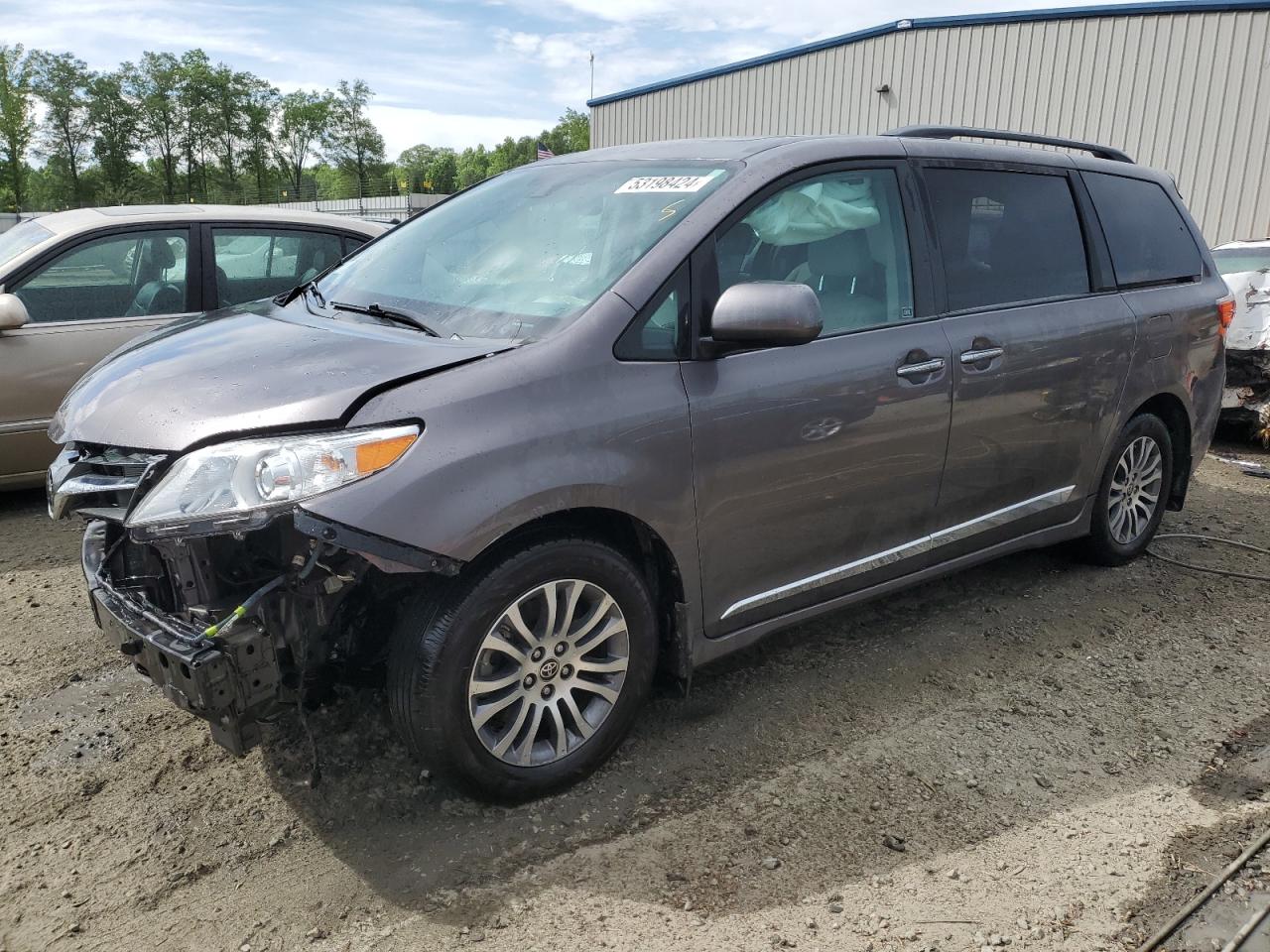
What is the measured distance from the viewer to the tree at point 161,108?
81562 mm

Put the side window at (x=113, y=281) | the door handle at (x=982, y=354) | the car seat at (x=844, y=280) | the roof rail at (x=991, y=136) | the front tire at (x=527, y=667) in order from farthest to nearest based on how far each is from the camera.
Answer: the side window at (x=113, y=281) → the roof rail at (x=991, y=136) → the door handle at (x=982, y=354) → the car seat at (x=844, y=280) → the front tire at (x=527, y=667)

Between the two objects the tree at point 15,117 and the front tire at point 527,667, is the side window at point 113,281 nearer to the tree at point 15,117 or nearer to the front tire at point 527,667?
the front tire at point 527,667

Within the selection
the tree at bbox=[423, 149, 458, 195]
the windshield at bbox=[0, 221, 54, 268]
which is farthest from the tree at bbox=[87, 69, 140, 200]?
the windshield at bbox=[0, 221, 54, 268]

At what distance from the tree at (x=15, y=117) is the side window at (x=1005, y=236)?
79207 mm

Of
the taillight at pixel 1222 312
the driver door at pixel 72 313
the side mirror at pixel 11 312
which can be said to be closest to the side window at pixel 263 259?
the driver door at pixel 72 313

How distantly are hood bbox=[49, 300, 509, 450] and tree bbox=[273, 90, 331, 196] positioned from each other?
98.6m

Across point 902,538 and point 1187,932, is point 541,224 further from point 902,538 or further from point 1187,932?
point 1187,932

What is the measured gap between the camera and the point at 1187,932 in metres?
2.37

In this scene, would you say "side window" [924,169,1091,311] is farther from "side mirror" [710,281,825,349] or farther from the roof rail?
"side mirror" [710,281,825,349]

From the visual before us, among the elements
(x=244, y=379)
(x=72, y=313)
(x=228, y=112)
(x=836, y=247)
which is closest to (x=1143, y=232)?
(x=836, y=247)

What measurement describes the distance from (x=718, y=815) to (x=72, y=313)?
4.43m

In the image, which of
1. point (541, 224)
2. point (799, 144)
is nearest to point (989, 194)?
point (799, 144)

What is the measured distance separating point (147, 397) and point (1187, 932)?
9.63ft

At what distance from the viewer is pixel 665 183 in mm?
3152
